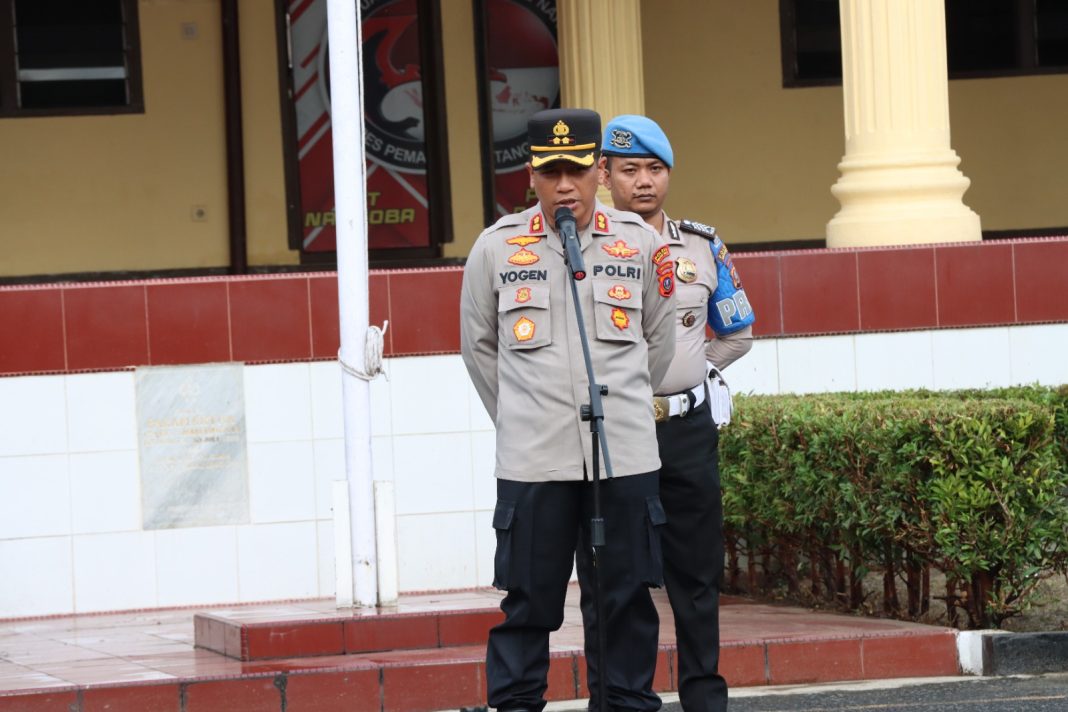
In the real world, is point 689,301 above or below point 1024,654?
Result: above

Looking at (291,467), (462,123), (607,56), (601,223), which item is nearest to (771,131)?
(462,123)

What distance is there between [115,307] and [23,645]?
167 centimetres

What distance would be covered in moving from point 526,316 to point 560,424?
29 centimetres

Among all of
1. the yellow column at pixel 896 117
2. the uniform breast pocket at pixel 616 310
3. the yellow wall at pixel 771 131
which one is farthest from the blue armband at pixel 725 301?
the yellow wall at pixel 771 131

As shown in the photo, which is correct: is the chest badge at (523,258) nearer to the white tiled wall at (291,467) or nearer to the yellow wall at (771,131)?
the white tiled wall at (291,467)

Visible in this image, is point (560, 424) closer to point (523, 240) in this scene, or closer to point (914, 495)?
point (523, 240)

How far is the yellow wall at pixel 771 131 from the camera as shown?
1459 centimetres

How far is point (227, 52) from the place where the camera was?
14.0m

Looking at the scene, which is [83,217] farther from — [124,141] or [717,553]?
[717,553]

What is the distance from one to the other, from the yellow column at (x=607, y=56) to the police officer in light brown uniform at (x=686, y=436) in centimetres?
627

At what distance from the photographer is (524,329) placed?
16.2 ft

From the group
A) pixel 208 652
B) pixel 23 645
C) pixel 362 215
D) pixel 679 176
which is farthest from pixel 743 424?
pixel 679 176

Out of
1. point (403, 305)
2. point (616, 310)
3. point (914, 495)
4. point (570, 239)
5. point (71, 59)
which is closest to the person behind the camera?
point (570, 239)

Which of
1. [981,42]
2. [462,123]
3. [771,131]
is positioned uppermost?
[981,42]
